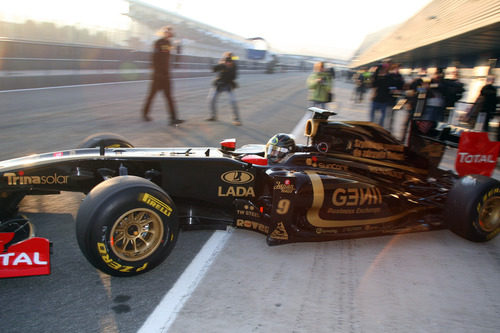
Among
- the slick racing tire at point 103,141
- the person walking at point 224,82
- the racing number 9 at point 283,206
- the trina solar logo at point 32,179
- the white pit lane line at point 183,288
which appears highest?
the person walking at point 224,82

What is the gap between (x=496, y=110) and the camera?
9203 millimetres

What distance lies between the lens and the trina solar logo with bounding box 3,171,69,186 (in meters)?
3.34

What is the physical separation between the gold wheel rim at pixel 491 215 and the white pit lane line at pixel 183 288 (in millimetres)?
2768

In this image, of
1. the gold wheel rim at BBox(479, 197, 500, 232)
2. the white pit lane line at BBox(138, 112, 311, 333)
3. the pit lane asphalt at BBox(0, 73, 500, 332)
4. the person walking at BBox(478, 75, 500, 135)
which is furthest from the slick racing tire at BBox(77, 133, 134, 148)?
the person walking at BBox(478, 75, 500, 135)

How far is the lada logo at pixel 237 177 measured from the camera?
A: 386cm

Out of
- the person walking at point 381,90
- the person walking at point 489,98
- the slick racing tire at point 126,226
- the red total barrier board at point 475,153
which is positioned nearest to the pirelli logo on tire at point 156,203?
the slick racing tire at point 126,226

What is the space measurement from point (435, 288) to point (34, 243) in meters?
3.13

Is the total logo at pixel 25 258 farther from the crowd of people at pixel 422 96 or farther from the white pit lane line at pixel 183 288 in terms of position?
the crowd of people at pixel 422 96

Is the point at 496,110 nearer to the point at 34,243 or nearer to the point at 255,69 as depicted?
the point at 34,243

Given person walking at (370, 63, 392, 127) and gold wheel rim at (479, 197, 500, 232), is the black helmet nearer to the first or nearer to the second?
gold wheel rim at (479, 197, 500, 232)

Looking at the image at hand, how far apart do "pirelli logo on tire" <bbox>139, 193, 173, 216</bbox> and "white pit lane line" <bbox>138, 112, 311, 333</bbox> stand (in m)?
0.53

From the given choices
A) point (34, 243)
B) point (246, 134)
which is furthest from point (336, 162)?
point (246, 134)

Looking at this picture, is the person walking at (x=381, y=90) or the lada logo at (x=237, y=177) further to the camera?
the person walking at (x=381, y=90)

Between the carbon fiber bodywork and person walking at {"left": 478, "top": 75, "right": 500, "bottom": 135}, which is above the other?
person walking at {"left": 478, "top": 75, "right": 500, "bottom": 135}
